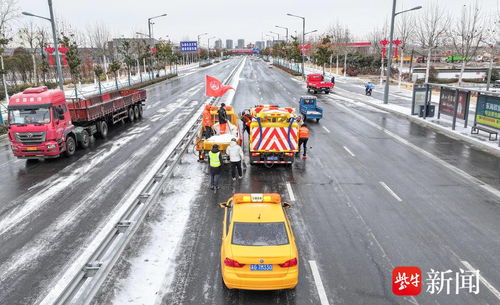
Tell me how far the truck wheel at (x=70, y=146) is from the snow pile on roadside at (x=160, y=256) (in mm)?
7550

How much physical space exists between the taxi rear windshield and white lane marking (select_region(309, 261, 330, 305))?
1291 millimetres

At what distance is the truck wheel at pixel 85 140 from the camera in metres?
19.5

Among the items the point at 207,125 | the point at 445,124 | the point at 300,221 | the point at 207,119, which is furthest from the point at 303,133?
the point at 445,124

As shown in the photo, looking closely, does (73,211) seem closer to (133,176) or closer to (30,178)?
(133,176)

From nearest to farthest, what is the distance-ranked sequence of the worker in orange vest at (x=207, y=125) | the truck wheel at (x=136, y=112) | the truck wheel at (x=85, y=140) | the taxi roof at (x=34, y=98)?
the taxi roof at (x=34, y=98)
the worker in orange vest at (x=207, y=125)
the truck wheel at (x=85, y=140)
the truck wheel at (x=136, y=112)

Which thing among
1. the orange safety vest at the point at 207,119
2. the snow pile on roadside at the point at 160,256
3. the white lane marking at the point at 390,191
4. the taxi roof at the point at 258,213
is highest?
the orange safety vest at the point at 207,119

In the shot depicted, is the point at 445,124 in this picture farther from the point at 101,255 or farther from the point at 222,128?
the point at 101,255

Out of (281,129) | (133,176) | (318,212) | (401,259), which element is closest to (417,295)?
(401,259)

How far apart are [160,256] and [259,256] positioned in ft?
9.84

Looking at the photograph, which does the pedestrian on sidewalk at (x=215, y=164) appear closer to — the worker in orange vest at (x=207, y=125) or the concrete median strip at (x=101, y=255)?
the concrete median strip at (x=101, y=255)

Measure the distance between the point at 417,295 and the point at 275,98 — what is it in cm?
3283

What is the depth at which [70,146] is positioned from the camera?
60.5ft

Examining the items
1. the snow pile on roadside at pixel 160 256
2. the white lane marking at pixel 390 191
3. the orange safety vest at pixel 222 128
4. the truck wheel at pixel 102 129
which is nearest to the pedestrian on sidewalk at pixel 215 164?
the snow pile on roadside at pixel 160 256

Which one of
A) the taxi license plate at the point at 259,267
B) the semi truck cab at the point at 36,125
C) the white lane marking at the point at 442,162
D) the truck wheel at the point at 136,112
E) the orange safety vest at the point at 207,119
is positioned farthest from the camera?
the truck wheel at the point at 136,112
